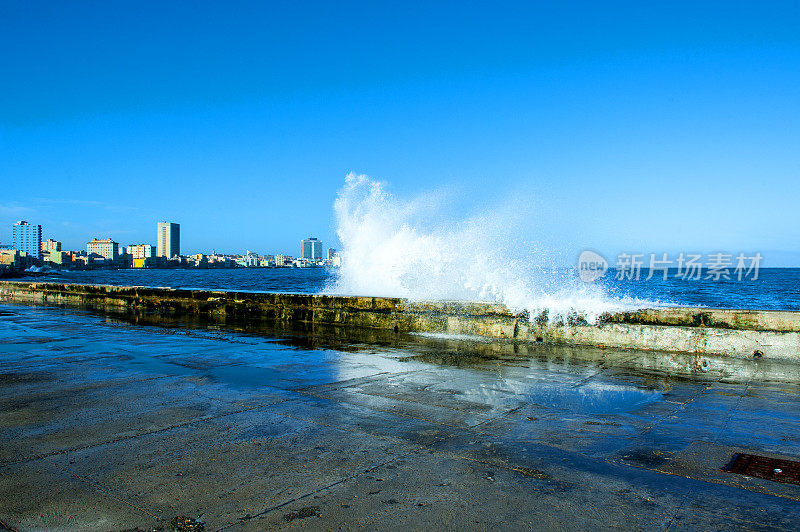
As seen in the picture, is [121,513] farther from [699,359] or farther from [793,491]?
[699,359]

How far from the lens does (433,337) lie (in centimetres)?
783

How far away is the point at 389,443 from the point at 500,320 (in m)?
4.99

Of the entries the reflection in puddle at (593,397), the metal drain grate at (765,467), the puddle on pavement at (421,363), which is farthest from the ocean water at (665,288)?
the metal drain grate at (765,467)

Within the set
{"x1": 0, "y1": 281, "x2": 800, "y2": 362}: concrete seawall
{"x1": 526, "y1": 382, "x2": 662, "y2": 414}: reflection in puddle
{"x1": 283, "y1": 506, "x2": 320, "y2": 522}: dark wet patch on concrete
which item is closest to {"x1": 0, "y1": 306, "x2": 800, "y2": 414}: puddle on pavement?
{"x1": 526, "y1": 382, "x2": 662, "y2": 414}: reflection in puddle

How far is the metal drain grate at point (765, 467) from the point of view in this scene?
254 cm

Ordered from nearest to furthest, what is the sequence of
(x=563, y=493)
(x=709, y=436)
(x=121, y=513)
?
(x=121, y=513) < (x=563, y=493) < (x=709, y=436)

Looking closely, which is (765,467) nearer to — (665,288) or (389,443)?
(389,443)

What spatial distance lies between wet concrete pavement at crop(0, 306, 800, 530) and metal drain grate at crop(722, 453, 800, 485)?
9cm

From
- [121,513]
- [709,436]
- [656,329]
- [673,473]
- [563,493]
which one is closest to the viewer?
[121,513]

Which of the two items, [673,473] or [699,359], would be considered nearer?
[673,473]

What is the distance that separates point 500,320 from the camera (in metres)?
7.66

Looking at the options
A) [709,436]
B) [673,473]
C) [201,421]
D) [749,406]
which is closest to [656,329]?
[749,406]

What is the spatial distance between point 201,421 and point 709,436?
3292mm

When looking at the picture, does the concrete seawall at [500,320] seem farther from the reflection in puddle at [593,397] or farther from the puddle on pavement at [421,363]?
the reflection in puddle at [593,397]
